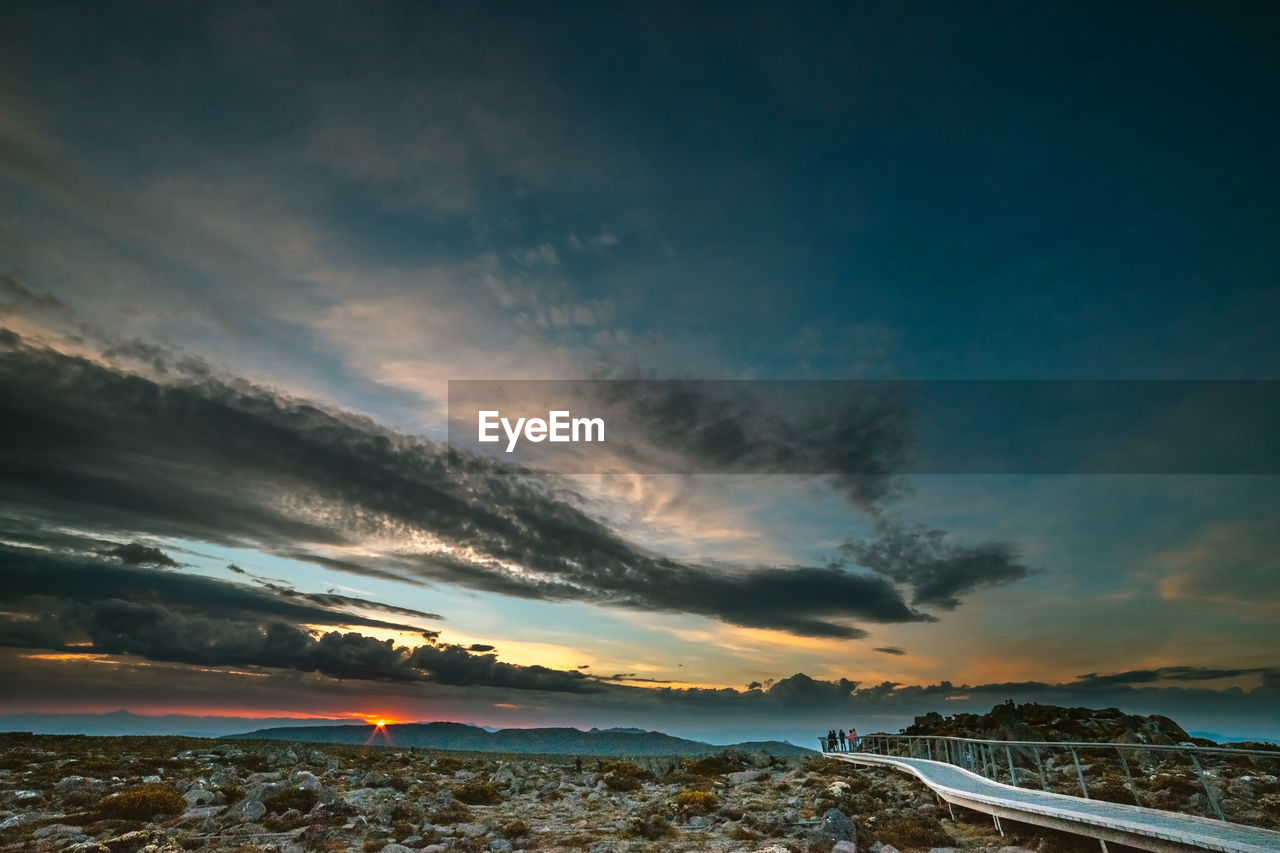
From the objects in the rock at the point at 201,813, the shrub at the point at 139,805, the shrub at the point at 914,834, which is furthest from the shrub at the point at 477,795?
the shrub at the point at 914,834

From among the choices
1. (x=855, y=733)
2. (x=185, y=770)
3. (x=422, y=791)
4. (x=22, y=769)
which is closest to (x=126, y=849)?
(x=422, y=791)

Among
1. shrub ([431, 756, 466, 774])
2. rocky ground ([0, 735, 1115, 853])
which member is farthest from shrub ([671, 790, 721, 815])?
shrub ([431, 756, 466, 774])

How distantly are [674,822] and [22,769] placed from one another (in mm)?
36076

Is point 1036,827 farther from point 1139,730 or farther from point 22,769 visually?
point 22,769

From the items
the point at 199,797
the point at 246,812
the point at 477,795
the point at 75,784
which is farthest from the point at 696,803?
the point at 75,784

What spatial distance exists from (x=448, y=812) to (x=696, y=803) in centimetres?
1078

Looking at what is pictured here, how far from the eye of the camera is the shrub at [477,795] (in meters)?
33.7

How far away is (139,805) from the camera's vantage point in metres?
24.7

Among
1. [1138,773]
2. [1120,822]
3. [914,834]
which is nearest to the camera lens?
[1120,822]

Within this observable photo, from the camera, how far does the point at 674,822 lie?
2698 cm

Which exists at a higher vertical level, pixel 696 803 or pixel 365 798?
pixel 696 803

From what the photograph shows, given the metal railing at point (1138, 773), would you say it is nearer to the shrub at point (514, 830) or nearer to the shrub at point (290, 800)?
the shrub at point (514, 830)

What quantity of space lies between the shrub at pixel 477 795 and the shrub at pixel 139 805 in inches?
497

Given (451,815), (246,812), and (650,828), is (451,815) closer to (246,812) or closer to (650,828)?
(246,812)
